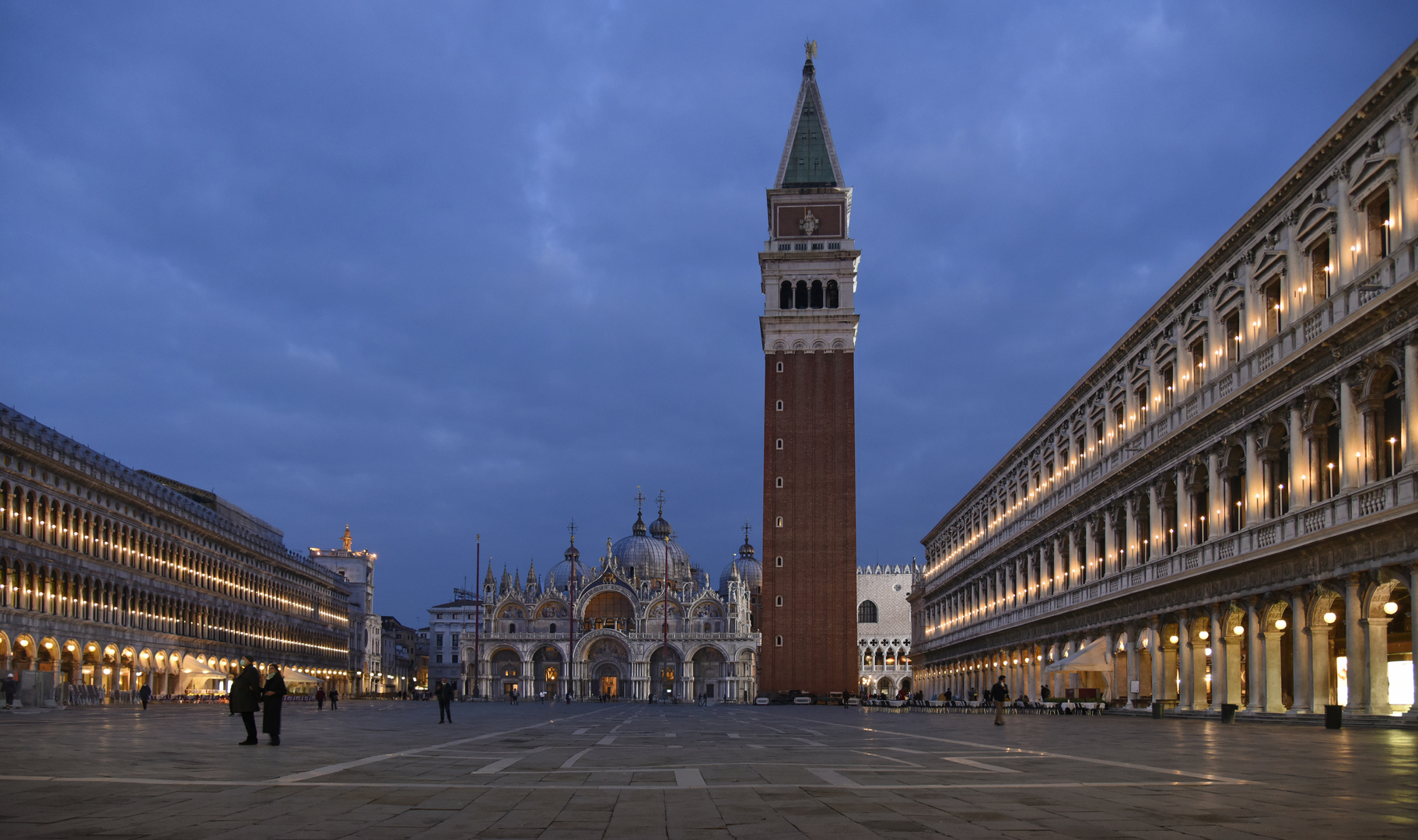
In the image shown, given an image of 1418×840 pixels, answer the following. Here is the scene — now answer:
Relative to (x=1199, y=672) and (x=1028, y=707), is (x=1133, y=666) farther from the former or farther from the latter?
(x=1028, y=707)

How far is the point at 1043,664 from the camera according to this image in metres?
57.9

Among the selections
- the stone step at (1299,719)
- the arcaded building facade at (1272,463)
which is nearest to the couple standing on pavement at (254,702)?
the stone step at (1299,719)

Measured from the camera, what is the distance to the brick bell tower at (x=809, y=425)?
290 feet

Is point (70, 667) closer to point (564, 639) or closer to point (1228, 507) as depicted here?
point (1228, 507)

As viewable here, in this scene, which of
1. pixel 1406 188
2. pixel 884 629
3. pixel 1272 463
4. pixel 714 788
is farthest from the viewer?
pixel 884 629

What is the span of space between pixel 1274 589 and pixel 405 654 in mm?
163192

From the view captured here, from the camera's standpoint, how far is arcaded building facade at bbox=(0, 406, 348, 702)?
176ft

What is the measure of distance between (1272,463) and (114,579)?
5628cm

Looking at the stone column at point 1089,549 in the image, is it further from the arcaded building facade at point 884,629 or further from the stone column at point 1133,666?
the arcaded building facade at point 884,629

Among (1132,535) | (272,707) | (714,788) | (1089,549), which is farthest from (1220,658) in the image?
(714,788)

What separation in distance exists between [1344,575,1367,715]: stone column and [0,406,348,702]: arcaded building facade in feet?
144

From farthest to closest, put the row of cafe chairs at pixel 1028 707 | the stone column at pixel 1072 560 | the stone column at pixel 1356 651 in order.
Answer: the stone column at pixel 1072 560, the row of cafe chairs at pixel 1028 707, the stone column at pixel 1356 651

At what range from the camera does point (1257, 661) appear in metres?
33.5

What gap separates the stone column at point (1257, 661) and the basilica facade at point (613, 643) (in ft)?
293
